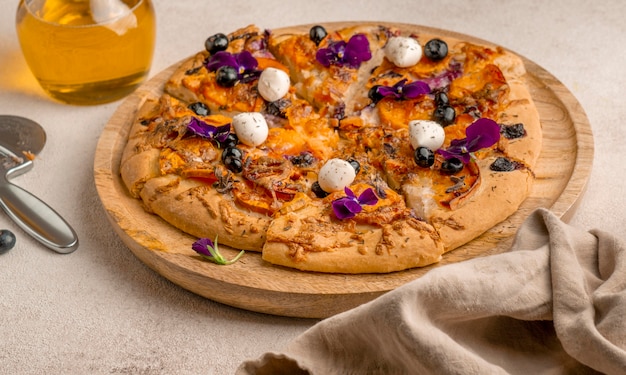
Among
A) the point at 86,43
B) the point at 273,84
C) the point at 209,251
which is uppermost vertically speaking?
the point at 273,84

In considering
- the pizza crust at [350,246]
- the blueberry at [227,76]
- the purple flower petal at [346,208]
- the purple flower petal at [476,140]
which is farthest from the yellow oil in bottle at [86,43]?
the purple flower petal at [476,140]

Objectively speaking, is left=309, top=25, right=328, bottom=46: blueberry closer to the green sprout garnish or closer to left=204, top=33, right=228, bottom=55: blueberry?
left=204, top=33, right=228, bottom=55: blueberry

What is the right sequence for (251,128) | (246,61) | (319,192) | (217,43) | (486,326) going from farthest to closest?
(217,43) → (246,61) → (251,128) → (319,192) → (486,326)

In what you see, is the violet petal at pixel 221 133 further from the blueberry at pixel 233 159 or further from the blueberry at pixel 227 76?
the blueberry at pixel 227 76

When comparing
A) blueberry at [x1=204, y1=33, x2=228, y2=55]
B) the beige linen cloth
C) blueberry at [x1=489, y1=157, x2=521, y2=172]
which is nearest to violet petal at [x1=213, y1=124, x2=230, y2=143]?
blueberry at [x1=204, y1=33, x2=228, y2=55]

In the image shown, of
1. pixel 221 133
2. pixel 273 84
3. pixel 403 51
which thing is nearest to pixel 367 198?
pixel 221 133

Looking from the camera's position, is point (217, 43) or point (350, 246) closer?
point (350, 246)

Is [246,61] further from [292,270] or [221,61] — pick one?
[292,270]
